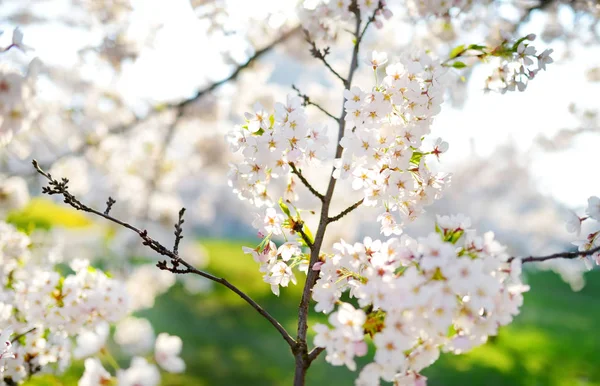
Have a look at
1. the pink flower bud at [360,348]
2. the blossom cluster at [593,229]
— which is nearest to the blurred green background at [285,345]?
the pink flower bud at [360,348]

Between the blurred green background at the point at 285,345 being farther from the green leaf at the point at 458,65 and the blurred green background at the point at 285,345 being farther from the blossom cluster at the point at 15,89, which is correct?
the green leaf at the point at 458,65

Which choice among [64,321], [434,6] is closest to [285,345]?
[64,321]

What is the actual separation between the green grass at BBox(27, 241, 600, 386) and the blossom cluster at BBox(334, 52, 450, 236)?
3.48m

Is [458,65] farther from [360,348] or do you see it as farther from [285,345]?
[285,345]

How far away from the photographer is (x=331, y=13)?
180 centimetres

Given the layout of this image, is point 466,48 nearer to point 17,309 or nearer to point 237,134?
point 237,134

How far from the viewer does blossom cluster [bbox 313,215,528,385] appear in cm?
85

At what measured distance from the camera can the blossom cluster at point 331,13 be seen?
167 cm

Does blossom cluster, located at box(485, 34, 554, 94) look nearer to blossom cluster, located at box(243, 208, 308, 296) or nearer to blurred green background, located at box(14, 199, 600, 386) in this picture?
blossom cluster, located at box(243, 208, 308, 296)

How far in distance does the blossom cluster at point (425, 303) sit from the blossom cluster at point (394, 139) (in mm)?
236

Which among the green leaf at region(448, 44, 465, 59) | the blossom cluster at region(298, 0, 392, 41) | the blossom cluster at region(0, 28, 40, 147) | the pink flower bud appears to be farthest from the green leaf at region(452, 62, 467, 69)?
the blossom cluster at region(0, 28, 40, 147)

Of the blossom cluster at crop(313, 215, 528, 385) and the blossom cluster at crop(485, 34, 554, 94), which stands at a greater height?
the blossom cluster at crop(485, 34, 554, 94)

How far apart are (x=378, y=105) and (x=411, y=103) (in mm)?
89

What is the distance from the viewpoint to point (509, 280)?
939 millimetres
